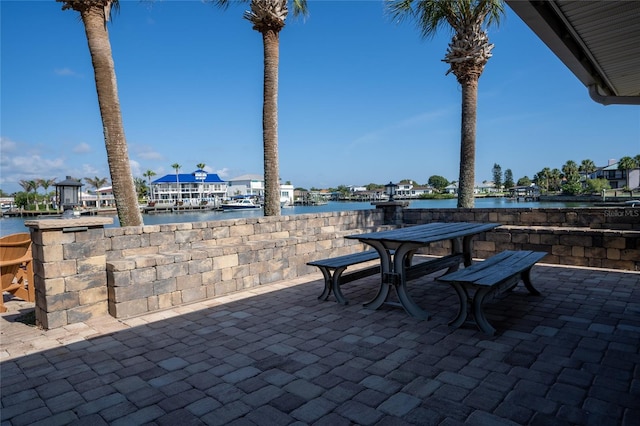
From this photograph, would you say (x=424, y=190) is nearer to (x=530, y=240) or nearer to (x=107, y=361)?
(x=530, y=240)

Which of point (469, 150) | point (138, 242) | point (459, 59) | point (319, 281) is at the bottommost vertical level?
point (319, 281)

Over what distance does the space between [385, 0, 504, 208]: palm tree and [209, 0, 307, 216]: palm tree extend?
3252 mm

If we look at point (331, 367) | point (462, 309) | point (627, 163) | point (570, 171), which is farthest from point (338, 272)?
point (570, 171)

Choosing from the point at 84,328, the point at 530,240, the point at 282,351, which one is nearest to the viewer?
the point at 282,351

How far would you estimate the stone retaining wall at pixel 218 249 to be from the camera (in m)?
4.02

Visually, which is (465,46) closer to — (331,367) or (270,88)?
(270,88)

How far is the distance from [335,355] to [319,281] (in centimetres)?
282

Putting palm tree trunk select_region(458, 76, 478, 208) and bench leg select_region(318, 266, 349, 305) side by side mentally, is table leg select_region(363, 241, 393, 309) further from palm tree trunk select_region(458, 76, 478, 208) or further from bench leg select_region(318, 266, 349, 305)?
palm tree trunk select_region(458, 76, 478, 208)

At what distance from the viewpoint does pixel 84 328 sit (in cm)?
393

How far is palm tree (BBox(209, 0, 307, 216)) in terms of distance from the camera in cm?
912

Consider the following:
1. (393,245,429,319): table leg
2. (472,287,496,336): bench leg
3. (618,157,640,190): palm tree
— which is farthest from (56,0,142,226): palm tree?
(618,157,640,190): palm tree

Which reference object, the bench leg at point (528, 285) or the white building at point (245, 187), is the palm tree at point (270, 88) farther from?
the white building at point (245, 187)

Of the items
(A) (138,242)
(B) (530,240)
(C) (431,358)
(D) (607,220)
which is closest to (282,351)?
(C) (431,358)

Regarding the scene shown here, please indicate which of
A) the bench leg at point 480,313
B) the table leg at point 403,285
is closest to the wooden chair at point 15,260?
the table leg at point 403,285
